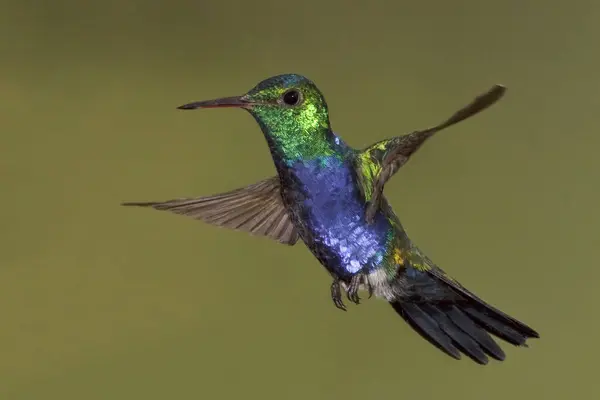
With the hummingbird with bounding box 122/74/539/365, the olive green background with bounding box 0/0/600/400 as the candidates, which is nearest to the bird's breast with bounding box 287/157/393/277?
the hummingbird with bounding box 122/74/539/365

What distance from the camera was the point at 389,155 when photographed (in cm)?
54

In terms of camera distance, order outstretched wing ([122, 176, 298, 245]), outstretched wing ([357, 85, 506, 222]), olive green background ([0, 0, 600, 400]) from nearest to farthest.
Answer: outstretched wing ([357, 85, 506, 222]) < outstretched wing ([122, 176, 298, 245]) < olive green background ([0, 0, 600, 400])

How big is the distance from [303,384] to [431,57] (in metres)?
0.72

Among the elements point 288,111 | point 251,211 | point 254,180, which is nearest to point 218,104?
point 288,111

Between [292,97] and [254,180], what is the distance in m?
0.89

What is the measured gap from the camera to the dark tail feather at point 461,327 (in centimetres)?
61

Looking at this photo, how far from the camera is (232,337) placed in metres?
1.40

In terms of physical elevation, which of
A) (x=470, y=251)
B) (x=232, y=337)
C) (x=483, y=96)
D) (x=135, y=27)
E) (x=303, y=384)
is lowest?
(x=303, y=384)

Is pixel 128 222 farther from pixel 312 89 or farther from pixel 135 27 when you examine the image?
pixel 312 89

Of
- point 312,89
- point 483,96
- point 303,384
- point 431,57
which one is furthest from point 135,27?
point 483,96

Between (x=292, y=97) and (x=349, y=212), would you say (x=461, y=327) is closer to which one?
(x=349, y=212)

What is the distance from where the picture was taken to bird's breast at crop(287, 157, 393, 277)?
0.58 metres

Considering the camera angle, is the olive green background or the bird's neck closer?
the bird's neck

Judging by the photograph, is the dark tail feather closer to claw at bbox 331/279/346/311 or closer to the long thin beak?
claw at bbox 331/279/346/311
